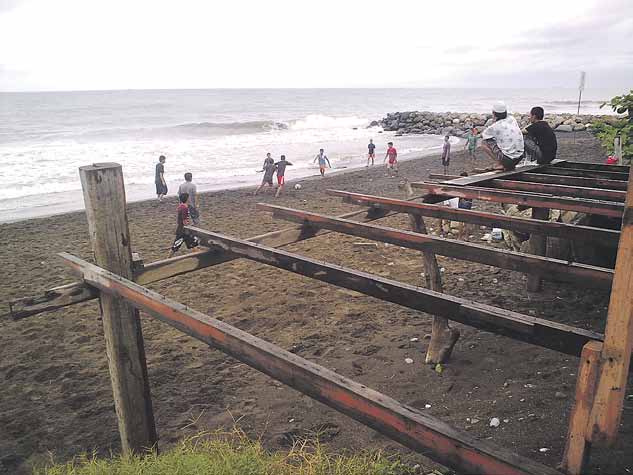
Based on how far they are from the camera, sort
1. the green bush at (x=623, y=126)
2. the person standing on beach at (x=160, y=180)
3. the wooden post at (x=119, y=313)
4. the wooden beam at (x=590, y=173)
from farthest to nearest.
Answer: the person standing on beach at (x=160, y=180)
the green bush at (x=623, y=126)
the wooden beam at (x=590, y=173)
the wooden post at (x=119, y=313)

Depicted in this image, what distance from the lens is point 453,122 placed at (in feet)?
142

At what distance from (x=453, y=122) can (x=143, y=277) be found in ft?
141

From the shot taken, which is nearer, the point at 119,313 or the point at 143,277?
the point at 119,313

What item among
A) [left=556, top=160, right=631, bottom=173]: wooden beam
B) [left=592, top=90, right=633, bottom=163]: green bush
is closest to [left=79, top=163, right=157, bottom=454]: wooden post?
[left=556, top=160, right=631, bottom=173]: wooden beam

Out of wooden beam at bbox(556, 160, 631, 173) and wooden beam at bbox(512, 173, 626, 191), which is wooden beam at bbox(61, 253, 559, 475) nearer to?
wooden beam at bbox(512, 173, 626, 191)

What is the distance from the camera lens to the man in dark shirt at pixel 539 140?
22.3 ft

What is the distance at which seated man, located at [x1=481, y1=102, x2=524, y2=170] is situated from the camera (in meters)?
6.37

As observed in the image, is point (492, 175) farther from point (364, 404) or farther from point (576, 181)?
point (364, 404)

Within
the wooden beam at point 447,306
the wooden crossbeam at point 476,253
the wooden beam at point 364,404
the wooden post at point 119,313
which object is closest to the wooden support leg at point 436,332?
the wooden crossbeam at point 476,253

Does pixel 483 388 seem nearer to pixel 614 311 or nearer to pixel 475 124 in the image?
pixel 614 311

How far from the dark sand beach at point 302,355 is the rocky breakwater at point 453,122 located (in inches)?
1229

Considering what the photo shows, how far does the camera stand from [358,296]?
7.62m

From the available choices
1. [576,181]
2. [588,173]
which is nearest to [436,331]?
[576,181]

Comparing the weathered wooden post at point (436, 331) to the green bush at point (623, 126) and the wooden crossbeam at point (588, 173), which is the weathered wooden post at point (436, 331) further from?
the green bush at point (623, 126)
